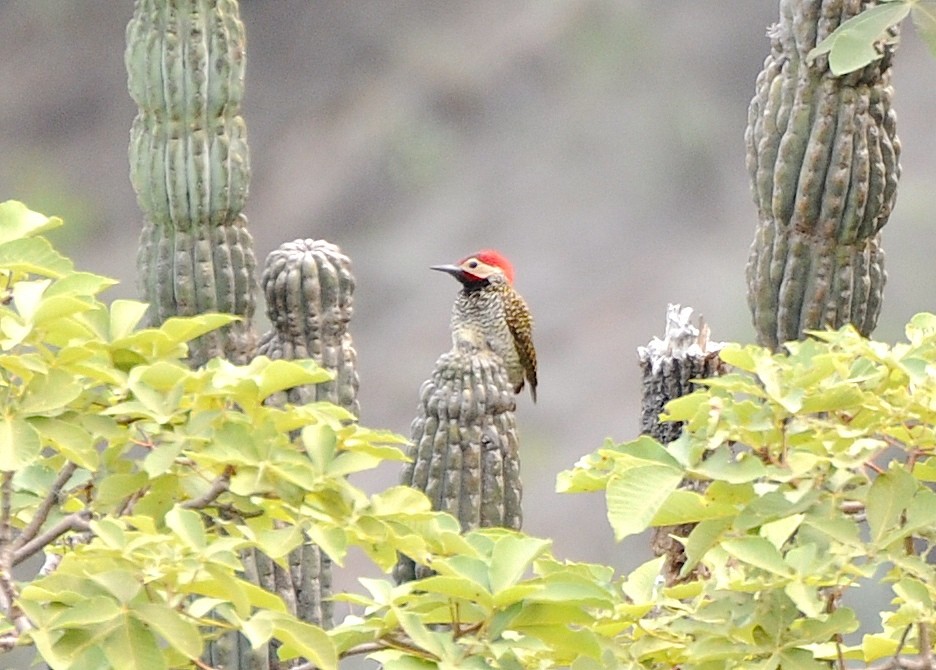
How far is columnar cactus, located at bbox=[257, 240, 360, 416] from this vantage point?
258 cm

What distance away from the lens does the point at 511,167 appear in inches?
210

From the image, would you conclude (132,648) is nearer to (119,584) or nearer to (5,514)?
(119,584)

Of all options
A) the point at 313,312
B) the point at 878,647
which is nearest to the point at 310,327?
the point at 313,312

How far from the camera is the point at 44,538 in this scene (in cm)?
120

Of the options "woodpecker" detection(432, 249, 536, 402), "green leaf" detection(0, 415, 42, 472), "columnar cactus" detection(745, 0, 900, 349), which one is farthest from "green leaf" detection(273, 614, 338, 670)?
"woodpecker" detection(432, 249, 536, 402)

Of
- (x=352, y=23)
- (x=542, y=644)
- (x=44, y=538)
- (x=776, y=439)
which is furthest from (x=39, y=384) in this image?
(x=352, y=23)

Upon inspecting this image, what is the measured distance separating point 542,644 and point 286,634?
19 cm

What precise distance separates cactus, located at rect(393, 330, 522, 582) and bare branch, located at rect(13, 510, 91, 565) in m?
1.22

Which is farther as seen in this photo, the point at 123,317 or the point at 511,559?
the point at 123,317

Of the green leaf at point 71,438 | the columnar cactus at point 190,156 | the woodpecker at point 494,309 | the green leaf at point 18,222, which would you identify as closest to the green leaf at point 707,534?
the green leaf at point 71,438

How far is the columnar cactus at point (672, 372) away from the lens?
2.46 metres

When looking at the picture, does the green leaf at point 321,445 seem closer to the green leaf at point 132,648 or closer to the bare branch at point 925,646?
the green leaf at point 132,648

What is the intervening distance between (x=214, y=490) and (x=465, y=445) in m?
1.27

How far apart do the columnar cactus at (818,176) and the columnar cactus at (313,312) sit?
72cm
